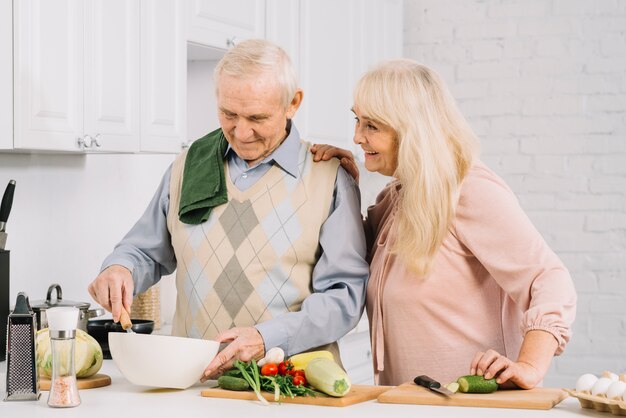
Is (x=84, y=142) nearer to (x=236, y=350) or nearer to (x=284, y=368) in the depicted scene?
(x=236, y=350)

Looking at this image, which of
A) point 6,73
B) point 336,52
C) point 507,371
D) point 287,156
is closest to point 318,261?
point 287,156

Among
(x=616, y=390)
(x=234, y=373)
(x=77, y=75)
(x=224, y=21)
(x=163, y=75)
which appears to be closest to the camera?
(x=616, y=390)

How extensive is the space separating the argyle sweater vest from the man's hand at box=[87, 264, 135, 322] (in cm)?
20

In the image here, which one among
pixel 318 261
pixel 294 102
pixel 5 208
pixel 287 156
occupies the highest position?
pixel 294 102

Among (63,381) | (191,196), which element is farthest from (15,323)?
(191,196)

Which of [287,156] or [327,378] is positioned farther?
[287,156]

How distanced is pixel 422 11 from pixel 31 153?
2.39 m

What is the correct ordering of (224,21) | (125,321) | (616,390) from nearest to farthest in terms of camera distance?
(616,390), (125,321), (224,21)

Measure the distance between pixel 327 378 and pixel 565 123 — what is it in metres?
2.99

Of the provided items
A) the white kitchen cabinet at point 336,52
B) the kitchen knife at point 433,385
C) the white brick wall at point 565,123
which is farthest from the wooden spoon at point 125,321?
the white brick wall at point 565,123

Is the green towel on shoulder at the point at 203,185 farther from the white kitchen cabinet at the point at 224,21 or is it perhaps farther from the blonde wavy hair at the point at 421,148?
the white kitchen cabinet at the point at 224,21

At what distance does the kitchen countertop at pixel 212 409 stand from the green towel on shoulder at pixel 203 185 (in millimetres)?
534

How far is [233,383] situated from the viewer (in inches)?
76.5

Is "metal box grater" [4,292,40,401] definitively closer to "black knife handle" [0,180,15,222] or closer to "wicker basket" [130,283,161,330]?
"black knife handle" [0,180,15,222]
